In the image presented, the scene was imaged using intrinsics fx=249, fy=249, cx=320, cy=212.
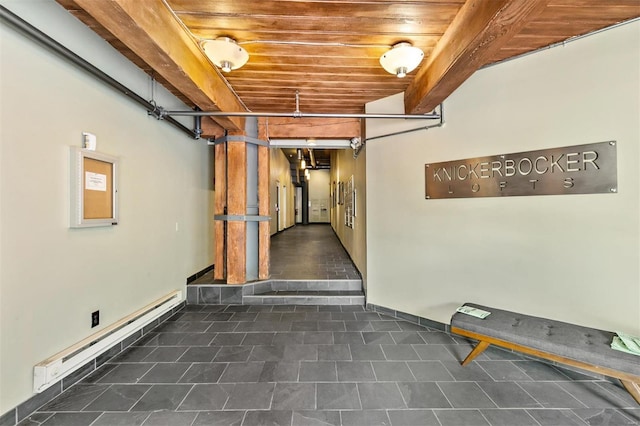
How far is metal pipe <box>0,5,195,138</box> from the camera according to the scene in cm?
141

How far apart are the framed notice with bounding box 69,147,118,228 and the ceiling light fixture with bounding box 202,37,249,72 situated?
120cm

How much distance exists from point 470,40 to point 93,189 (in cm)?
290

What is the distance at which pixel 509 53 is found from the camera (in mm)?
2193

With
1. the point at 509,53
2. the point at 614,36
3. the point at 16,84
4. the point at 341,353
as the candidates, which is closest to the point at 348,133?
the point at 509,53

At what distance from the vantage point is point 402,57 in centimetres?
192

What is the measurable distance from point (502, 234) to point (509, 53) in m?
1.62

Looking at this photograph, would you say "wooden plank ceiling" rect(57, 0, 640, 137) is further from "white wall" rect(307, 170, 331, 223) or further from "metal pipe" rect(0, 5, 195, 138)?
"white wall" rect(307, 170, 331, 223)

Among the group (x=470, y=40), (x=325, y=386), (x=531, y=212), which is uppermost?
(x=470, y=40)

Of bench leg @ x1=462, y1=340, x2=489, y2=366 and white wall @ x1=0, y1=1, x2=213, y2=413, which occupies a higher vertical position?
white wall @ x1=0, y1=1, x2=213, y2=413

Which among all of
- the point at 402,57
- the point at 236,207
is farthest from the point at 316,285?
the point at 402,57

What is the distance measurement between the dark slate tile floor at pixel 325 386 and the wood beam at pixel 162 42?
235 centimetres

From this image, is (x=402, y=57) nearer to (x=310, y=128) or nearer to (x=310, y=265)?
(x=310, y=128)

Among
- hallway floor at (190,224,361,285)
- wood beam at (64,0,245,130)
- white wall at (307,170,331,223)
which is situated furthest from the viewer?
white wall at (307,170,331,223)

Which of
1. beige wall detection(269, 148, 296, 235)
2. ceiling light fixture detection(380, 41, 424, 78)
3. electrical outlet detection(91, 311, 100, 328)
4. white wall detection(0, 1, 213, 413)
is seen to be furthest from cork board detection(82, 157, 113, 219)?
beige wall detection(269, 148, 296, 235)
